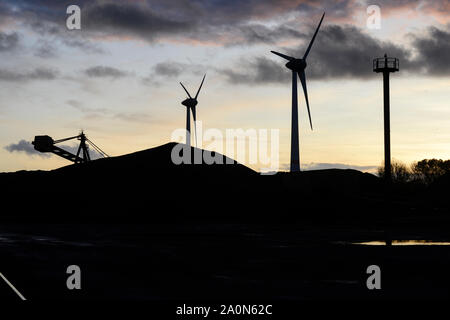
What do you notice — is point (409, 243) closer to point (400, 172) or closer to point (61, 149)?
point (61, 149)

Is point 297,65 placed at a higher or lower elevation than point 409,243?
higher

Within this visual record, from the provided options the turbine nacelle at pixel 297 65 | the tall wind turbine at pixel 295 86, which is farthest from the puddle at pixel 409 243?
the turbine nacelle at pixel 297 65

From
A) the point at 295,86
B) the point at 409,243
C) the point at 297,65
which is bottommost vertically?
the point at 409,243

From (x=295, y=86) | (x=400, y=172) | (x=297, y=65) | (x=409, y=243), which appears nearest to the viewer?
(x=409, y=243)

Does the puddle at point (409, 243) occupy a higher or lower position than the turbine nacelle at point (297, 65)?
lower

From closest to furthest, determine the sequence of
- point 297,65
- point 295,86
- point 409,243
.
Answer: point 409,243
point 295,86
point 297,65

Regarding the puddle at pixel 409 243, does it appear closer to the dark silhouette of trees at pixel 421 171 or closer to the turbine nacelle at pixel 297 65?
the turbine nacelle at pixel 297 65

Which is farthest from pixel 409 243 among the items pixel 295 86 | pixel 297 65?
pixel 297 65

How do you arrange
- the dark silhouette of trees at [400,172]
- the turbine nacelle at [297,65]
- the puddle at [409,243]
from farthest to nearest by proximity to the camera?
the dark silhouette of trees at [400,172], the turbine nacelle at [297,65], the puddle at [409,243]

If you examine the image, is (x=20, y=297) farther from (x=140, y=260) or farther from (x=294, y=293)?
(x=140, y=260)

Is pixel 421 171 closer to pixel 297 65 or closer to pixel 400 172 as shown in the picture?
pixel 400 172

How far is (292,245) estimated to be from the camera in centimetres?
3000

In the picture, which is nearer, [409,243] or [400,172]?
[409,243]
